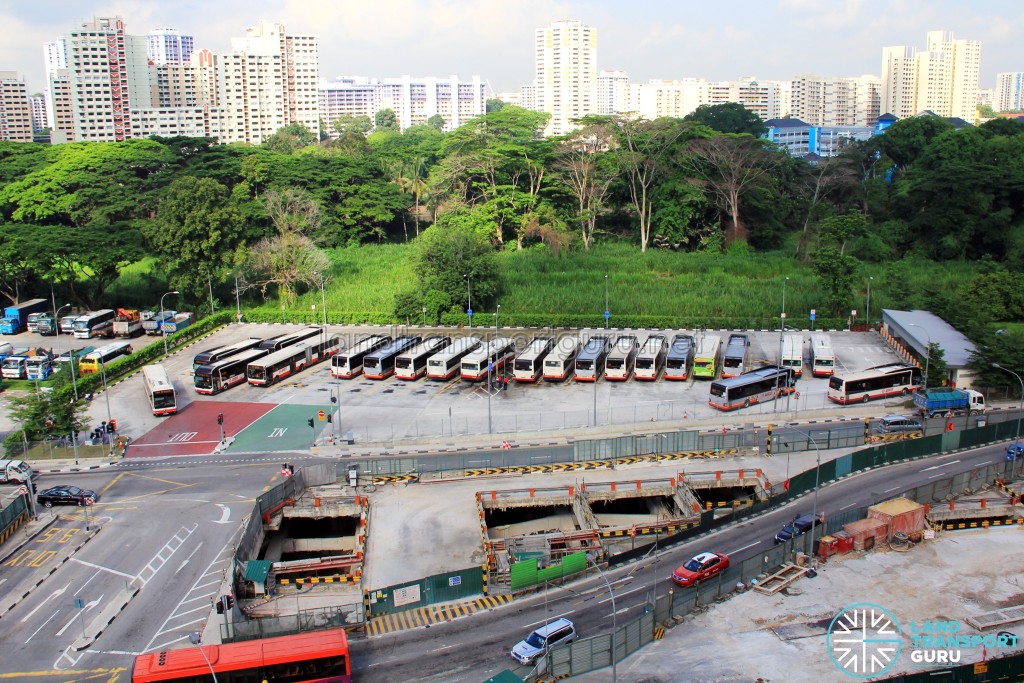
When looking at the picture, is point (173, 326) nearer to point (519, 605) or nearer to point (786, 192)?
point (519, 605)

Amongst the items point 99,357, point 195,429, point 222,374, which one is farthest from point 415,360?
point 99,357

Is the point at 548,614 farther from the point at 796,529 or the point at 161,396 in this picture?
the point at 161,396

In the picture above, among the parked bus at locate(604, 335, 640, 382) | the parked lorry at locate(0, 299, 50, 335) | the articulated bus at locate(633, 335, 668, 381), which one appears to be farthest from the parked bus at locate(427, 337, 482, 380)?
the parked lorry at locate(0, 299, 50, 335)

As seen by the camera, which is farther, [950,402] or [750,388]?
[750,388]

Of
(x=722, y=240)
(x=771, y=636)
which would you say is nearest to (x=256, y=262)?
(x=722, y=240)

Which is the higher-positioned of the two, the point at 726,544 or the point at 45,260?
the point at 45,260

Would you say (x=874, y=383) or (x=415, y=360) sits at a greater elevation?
(x=415, y=360)

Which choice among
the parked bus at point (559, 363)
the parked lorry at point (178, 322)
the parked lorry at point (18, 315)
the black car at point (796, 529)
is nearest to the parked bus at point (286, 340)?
the parked lorry at point (178, 322)
